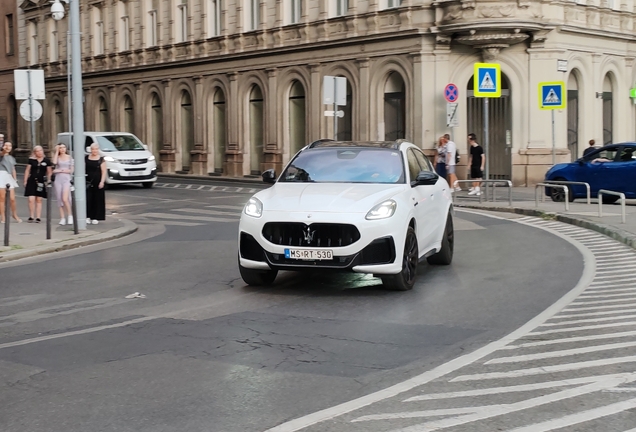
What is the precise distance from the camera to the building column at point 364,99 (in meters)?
37.0

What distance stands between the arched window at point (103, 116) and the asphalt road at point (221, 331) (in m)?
40.5

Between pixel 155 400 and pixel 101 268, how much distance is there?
25.2ft

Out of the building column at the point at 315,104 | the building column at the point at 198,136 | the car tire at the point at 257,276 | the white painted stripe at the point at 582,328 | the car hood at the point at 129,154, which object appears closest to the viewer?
the white painted stripe at the point at 582,328

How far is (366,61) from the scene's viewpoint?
36.9m

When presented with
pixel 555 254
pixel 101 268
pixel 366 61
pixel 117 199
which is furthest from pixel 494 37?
pixel 101 268

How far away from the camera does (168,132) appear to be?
49188mm

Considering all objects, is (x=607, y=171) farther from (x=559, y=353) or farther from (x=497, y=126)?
(x=559, y=353)

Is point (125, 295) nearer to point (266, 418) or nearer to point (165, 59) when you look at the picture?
point (266, 418)

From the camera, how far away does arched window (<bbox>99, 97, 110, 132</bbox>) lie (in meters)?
55.3

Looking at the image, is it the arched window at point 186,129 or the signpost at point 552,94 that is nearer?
the signpost at point 552,94

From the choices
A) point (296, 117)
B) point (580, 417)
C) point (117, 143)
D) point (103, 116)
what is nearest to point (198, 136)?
point (296, 117)

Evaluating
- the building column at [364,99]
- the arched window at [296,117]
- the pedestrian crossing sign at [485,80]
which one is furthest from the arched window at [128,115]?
the pedestrian crossing sign at [485,80]

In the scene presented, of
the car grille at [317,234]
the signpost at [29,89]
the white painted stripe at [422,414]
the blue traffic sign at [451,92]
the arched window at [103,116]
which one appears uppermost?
the arched window at [103,116]

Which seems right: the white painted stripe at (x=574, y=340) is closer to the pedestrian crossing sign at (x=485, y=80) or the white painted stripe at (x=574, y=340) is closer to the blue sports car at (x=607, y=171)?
the blue sports car at (x=607, y=171)
